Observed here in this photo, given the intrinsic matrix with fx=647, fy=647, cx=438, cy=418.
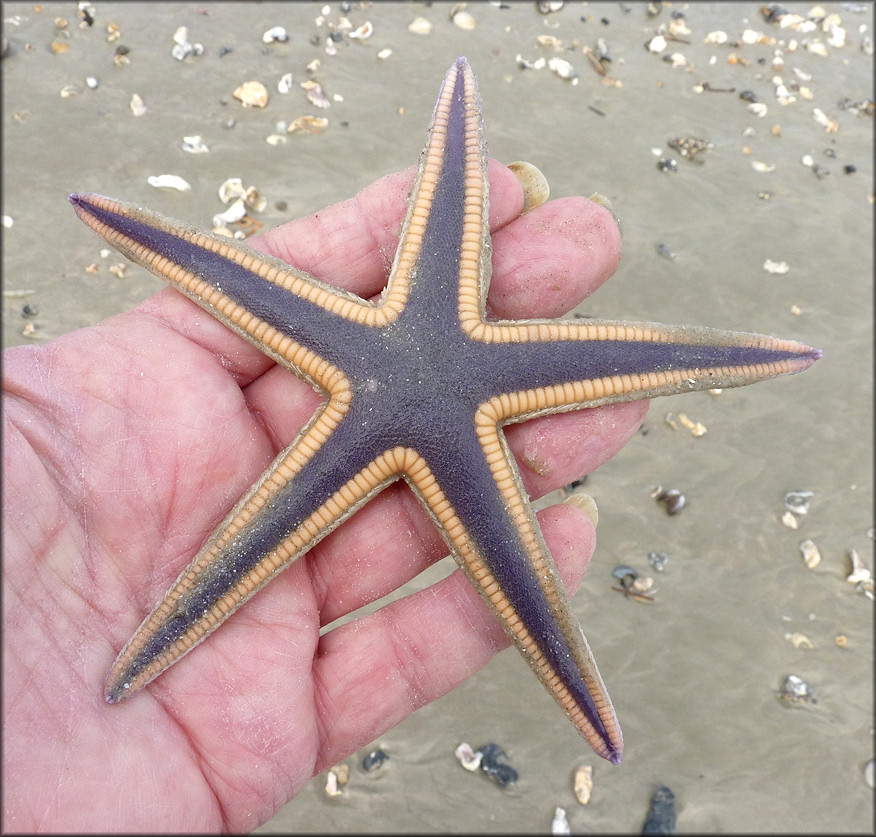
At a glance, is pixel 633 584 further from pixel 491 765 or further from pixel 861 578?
pixel 861 578

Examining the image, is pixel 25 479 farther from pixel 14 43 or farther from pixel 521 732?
pixel 14 43

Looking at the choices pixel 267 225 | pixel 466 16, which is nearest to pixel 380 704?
pixel 267 225

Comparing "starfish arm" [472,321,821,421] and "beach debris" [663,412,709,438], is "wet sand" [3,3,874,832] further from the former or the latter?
"starfish arm" [472,321,821,421]

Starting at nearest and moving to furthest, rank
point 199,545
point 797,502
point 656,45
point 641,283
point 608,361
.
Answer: point 608,361
point 199,545
point 797,502
point 641,283
point 656,45

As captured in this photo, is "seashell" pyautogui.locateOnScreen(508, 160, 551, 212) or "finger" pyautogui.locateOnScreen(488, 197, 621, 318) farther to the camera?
"seashell" pyautogui.locateOnScreen(508, 160, 551, 212)

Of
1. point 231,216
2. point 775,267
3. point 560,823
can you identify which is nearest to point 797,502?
point 775,267

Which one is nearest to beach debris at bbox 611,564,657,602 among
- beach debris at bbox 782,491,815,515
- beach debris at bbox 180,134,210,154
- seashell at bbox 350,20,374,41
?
beach debris at bbox 782,491,815,515
